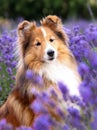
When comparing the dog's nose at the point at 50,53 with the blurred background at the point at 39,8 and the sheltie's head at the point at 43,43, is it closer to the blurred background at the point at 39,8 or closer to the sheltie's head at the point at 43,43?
the sheltie's head at the point at 43,43

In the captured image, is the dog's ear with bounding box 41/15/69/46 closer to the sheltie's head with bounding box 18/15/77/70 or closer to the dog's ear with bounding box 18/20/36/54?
the sheltie's head with bounding box 18/15/77/70

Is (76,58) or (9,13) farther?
(9,13)

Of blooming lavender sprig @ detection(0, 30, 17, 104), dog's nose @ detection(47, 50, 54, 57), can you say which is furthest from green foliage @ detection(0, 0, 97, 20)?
dog's nose @ detection(47, 50, 54, 57)

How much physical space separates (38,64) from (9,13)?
23.9 metres

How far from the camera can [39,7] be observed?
93.7 ft

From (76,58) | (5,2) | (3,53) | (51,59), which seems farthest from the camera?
(5,2)

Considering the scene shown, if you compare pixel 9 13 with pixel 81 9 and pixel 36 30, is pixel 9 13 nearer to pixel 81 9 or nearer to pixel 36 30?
pixel 81 9

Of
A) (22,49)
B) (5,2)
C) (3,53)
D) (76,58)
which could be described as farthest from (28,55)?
(5,2)

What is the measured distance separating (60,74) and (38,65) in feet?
0.94

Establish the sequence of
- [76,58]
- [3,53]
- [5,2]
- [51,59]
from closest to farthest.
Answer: [51,59] → [76,58] → [3,53] → [5,2]

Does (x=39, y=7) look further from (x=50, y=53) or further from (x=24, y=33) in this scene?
(x=50, y=53)

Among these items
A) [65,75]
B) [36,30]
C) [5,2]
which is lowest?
[65,75]

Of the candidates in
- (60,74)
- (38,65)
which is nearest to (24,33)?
(38,65)

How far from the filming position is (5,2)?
28859mm
